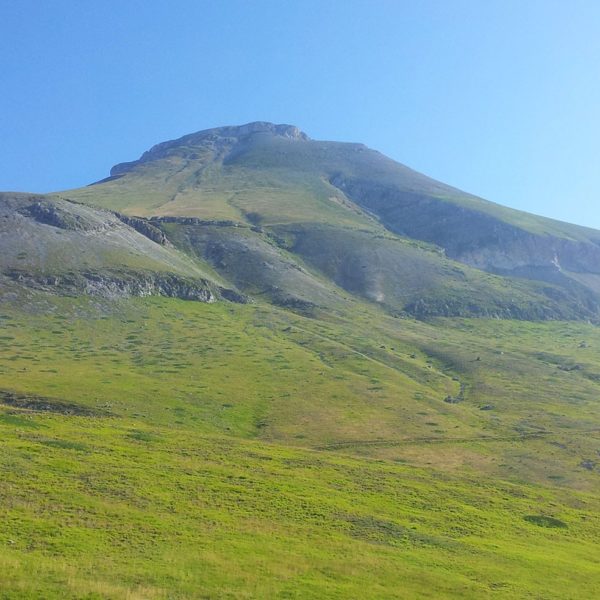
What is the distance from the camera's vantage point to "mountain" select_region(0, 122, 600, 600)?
1630 inches

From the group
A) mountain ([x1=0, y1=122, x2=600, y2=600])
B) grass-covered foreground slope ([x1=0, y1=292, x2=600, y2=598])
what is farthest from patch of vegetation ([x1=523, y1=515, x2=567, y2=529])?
mountain ([x1=0, y1=122, x2=600, y2=600])

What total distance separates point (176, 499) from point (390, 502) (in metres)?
20.7

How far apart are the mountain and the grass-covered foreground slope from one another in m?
0.30

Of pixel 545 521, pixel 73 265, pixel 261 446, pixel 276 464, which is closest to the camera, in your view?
pixel 545 521

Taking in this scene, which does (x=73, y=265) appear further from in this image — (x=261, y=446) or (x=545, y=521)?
(x=545, y=521)

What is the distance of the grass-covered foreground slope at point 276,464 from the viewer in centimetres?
4075

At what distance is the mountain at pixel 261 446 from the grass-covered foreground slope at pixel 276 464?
0.30 metres

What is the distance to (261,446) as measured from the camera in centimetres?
8106

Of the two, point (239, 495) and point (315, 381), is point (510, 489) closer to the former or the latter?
point (239, 495)

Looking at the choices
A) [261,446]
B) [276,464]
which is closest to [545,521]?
[276,464]

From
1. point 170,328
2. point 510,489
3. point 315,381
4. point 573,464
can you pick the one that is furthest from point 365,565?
point 170,328

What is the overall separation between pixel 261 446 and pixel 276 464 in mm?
11111

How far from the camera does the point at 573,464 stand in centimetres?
9481

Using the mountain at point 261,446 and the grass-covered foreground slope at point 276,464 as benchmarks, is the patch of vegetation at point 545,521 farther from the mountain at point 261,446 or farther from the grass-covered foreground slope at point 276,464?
the mountain at point 261,446
